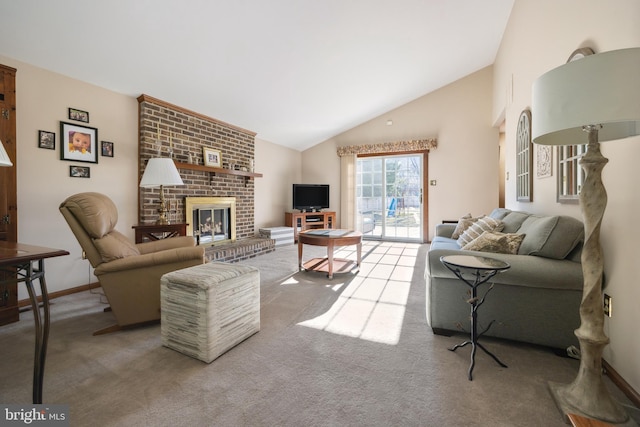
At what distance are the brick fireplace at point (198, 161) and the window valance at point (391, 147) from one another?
2319 millimetres

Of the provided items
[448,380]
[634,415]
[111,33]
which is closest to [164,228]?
[111,33]

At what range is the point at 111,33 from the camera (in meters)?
2.49

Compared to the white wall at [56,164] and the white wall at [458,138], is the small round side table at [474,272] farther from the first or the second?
the white wall at [458,138]

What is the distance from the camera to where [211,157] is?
4539 millimetres

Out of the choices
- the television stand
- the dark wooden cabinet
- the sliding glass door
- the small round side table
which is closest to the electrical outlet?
the small round side table

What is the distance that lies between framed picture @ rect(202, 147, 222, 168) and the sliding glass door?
11.0 feet

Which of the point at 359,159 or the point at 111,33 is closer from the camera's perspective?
the point at 111,33

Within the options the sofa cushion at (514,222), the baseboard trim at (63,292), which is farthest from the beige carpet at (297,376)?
the sofa cushion at (514,222)

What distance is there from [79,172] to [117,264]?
5.59ft

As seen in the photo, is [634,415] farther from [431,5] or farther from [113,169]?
[113,169]

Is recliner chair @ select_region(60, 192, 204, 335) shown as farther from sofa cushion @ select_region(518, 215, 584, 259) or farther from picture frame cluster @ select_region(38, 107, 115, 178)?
sofa cushion @ select_region(518, 215, 584, 259)

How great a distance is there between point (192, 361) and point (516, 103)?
459 centimetres

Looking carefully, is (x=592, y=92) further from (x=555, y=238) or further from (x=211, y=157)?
(x=211, y=157)

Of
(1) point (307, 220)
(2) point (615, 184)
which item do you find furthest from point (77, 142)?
(2) point (615, 184)
